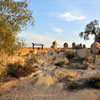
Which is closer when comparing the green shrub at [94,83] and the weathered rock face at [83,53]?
the green shrub at [94,83]

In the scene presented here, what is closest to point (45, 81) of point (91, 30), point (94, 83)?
point (94, 83)

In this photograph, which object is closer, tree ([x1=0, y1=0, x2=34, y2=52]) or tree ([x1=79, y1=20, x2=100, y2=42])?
tree ([x1=0, y1=0, x2=34, y2=52])

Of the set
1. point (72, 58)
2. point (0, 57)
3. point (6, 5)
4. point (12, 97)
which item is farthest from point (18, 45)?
point (72, 58)

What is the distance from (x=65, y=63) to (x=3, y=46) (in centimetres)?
1062

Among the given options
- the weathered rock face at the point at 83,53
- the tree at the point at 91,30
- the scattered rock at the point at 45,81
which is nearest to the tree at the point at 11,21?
the scattered rock at the point at 45,81

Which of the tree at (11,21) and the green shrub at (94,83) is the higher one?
the tree at (11,21)

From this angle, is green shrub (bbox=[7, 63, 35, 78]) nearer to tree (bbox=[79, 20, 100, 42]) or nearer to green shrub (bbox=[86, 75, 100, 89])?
green shrub (bbox=[86, 75, 100, 89])

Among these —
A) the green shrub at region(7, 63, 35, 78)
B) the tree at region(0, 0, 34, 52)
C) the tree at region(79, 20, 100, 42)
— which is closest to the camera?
the tree at region(0, 0, 34, 52)

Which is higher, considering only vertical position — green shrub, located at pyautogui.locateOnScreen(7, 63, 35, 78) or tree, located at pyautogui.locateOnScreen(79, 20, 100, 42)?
tree, located at pyautogui.locateOnScreen(79, 20, 100, 42)

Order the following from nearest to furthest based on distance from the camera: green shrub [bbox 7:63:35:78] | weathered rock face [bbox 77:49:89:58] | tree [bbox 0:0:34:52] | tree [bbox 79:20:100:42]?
1. tree [bbox 0:0:34:52]
2. green shrub [bbox 7:63:35:78]
3. weathered rock face [bbox 77:49:89:58]
4. tree [bbox 79:20:100:42]

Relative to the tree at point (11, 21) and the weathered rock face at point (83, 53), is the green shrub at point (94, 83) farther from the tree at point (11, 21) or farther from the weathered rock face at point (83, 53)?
the weathered rock face at point (83, 53)

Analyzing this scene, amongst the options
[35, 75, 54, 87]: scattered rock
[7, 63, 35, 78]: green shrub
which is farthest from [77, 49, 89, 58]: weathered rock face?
[35, 75, 54, 87]: scattered rock

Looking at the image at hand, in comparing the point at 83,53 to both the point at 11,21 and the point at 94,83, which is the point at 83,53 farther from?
the point at 11,21

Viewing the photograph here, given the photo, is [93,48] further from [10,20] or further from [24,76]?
[10,20]
